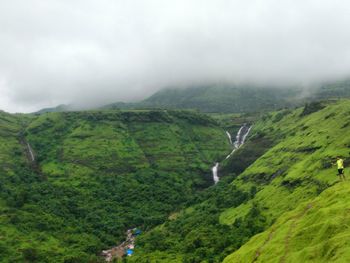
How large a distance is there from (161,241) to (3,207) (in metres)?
92.1

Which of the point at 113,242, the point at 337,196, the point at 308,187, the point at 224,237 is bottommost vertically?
the point at 113,242

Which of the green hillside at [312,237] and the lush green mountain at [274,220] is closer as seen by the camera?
the green hillside at [312,237]

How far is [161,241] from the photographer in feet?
527

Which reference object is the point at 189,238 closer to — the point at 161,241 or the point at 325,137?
the point at 161,241

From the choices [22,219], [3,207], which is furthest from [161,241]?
[3,207]

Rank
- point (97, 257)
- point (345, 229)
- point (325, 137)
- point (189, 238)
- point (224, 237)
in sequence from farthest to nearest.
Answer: point (325, 137), point (97, 257), point (189, 238), point (224, 237), point (345, 229)

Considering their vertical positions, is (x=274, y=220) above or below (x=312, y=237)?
below

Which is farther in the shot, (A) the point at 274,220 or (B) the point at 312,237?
(A) the point at 274,220

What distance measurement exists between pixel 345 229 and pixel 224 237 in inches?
3029

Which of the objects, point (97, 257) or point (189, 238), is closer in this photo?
point (189, 238)

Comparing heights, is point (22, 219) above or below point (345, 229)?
below

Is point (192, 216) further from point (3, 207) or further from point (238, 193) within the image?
point (3, 207)

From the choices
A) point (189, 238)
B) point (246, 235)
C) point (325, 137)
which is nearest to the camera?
point (246, 235)

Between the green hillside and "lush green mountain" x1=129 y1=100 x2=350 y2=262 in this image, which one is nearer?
the green hillside
